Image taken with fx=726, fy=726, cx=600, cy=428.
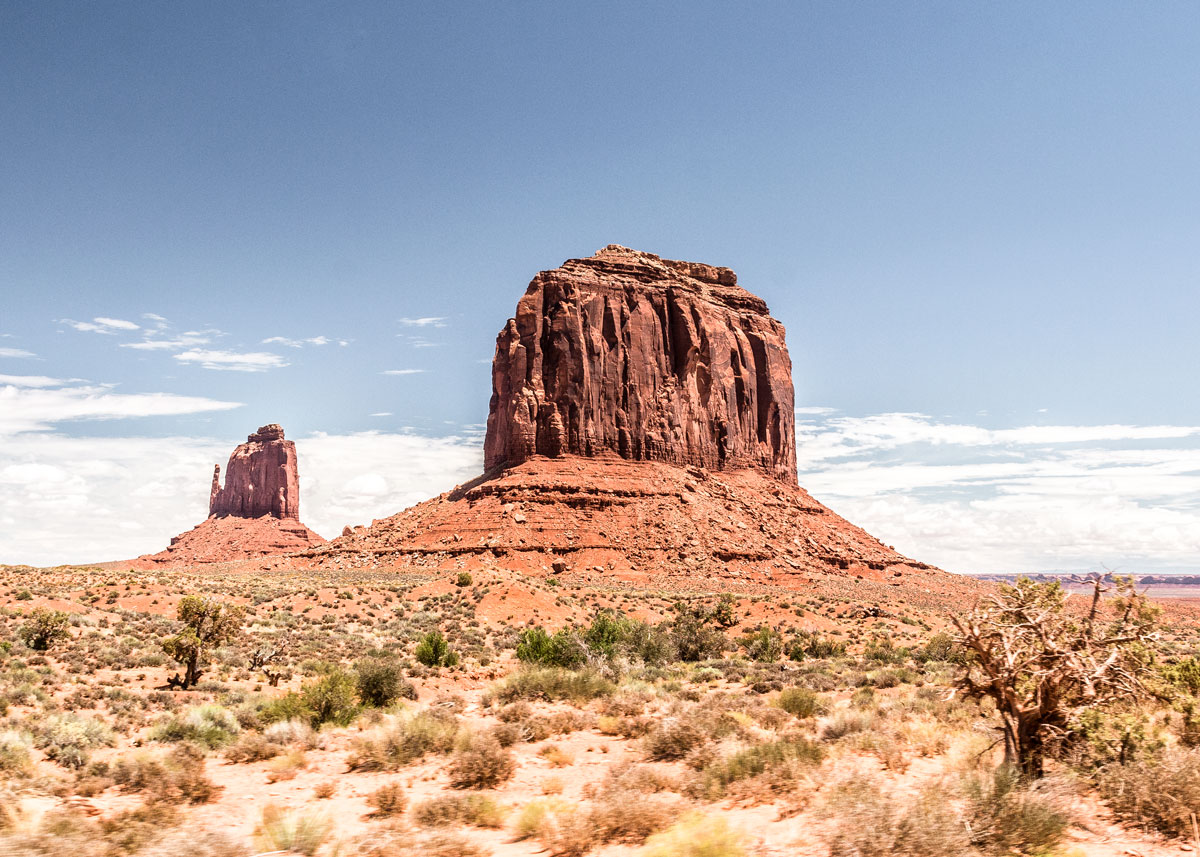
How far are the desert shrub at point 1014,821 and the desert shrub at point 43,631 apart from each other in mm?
23437

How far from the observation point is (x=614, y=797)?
793cm

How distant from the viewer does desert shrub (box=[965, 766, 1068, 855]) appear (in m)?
6.44

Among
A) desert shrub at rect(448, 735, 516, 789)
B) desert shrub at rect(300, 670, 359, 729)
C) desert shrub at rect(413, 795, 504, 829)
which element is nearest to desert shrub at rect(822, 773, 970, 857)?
desert shrub at rect(413, 795, 504, 829)

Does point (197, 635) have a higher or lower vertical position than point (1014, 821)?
lower

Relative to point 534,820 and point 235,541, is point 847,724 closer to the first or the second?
point 534,820

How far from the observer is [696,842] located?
643cm

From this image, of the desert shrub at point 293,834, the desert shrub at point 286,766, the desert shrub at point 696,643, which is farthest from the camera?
the desert shrub at point 696,643

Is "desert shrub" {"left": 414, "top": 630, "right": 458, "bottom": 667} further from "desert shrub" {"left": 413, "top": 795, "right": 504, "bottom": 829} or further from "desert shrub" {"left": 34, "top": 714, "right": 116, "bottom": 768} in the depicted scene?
"desert shrub" {"left": 413, "top": 795, "right": 504, "bottom": 829}

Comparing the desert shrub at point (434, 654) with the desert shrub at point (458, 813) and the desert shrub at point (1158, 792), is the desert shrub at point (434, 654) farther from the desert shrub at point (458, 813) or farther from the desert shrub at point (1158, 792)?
the desert shrub at point (1158, 792)

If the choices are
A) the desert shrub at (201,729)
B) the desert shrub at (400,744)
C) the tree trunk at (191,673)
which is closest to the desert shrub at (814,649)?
the desert shrub at (400,744)

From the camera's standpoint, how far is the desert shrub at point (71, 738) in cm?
1088

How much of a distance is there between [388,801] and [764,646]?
766 inches

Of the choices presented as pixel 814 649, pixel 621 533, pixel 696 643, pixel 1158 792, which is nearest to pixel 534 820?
pixel 1158 792

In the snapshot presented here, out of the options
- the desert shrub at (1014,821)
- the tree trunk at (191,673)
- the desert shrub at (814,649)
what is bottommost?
the desert shrub at (814,649)
